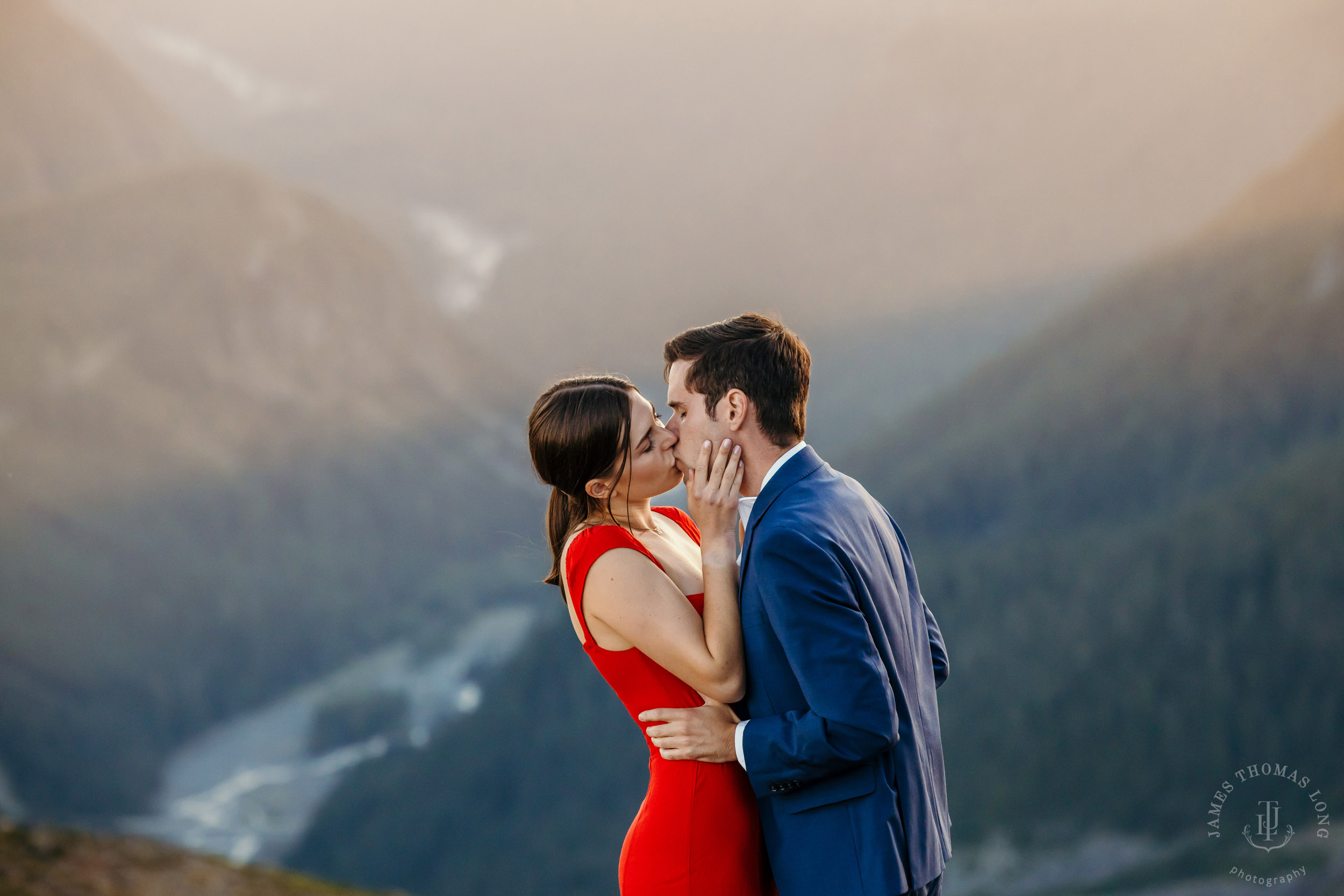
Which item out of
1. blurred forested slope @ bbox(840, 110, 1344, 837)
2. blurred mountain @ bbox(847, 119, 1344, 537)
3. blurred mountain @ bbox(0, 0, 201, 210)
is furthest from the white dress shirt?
blurred mountain @ bbox(0, 0, 201, 210)

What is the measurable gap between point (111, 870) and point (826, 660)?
1050 cm

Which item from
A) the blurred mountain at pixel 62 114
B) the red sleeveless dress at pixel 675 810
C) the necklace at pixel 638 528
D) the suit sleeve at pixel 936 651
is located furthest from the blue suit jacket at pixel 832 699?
the blurred mountain at pixel 62 114

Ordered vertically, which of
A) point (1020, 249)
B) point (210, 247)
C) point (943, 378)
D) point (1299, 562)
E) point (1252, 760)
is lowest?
point (1252, 760)

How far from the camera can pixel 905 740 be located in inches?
114

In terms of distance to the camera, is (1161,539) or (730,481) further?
(1161,539)

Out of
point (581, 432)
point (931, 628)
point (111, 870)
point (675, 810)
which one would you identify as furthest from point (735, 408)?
point (111, 870)

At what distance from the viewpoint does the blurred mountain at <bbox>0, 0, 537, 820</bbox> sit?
48.4 m

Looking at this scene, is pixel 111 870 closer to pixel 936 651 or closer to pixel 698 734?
pixel 698 734

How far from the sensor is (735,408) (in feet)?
9.73

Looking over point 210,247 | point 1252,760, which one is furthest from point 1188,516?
point 210,247

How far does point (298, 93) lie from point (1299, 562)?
2420 inches

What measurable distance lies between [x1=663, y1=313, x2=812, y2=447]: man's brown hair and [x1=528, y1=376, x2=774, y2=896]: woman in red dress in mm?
152

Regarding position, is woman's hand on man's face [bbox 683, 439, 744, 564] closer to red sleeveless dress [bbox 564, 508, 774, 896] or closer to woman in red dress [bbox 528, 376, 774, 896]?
woman in red dress [bbox 528, 376, 774, 896]

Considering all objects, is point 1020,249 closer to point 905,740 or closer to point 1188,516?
point 1188,516
